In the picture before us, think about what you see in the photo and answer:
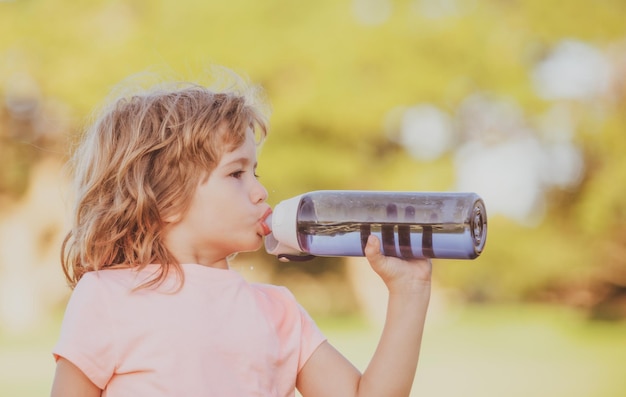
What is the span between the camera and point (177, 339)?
5.19 ft

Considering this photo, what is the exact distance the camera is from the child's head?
1.71 m

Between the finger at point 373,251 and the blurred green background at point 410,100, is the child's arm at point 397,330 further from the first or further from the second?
the blurred green background at point 410,100

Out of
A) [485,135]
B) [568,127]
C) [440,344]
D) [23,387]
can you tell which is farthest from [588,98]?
[23,387]

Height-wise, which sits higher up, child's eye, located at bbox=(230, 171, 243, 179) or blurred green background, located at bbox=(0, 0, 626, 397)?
blurred green background, located at bbox=(0, 0, 626, 397)

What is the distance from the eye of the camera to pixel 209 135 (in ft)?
5.67

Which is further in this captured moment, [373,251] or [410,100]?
[410,100]

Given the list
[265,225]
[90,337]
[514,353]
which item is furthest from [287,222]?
[514,353]

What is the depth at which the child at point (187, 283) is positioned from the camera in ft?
5.12

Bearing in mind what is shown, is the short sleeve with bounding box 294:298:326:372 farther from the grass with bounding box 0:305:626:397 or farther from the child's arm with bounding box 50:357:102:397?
the grass with bounding box 0:305:626:397

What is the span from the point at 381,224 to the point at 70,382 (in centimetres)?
63

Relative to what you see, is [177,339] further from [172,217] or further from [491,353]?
[491,353]

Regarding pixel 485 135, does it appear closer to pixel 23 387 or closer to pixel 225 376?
pixel 23 387

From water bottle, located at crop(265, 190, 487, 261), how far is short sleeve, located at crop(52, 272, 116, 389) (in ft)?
1.19

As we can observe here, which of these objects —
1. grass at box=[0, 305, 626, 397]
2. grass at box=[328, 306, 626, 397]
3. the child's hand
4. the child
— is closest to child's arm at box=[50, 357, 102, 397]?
the child
